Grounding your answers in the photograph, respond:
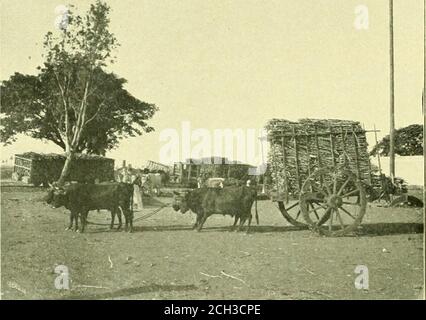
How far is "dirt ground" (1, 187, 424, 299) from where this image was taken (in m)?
7.38

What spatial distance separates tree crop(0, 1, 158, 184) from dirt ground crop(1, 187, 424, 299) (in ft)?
5.57

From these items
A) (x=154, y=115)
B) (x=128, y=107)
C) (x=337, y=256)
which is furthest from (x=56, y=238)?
(x=337, y=256)

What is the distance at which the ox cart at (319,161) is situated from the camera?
392 inches

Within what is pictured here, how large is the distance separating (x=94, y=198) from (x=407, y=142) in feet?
25.4

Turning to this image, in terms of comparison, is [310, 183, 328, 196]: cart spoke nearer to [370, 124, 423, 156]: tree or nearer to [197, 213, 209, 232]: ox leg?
[370, 124, 423, 156]: tree

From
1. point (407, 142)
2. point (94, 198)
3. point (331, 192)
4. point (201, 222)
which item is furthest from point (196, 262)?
point (407, 142)

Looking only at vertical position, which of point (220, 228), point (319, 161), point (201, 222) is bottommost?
point (220, 228)

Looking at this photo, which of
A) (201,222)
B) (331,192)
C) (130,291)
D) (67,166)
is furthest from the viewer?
(201,222)

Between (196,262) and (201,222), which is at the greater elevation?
(201,222)

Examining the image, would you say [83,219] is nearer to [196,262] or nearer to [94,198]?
[94,198]

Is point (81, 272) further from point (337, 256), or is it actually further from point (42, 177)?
point (42, 177)

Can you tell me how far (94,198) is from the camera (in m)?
10.3

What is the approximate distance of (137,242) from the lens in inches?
358

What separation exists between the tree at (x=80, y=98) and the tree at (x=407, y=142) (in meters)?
5.67
